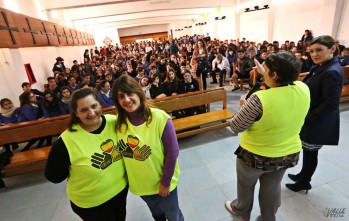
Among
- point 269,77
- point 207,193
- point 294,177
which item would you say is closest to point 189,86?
point 207,193

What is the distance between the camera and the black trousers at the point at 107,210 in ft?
4.20

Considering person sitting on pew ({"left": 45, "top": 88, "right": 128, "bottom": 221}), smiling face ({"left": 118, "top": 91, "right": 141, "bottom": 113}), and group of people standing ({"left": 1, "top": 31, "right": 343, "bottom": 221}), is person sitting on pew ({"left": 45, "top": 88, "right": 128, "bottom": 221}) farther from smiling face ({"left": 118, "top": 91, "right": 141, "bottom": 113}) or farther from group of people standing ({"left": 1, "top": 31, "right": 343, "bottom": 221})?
smiling face ({"left": 118, "top": 91, "right": 141, "bottom": 113})

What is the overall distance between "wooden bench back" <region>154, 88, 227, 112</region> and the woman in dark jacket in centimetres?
193

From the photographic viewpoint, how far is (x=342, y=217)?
1837 millimetres

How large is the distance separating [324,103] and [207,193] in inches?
58.1

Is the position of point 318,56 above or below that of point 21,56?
below

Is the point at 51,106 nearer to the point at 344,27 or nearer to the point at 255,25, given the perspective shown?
the point at 344,27

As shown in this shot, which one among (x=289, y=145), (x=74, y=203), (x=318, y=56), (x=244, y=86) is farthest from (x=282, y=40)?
(x=74, y=203)

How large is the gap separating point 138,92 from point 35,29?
743cm

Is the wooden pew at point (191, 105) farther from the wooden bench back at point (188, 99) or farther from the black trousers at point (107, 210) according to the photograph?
the black trousers at point (107, 210)

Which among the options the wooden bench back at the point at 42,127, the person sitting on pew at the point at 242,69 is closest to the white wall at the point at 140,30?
the person sitting on pew at the point at 242,69

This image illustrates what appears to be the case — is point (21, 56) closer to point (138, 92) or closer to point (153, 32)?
point (138, 92)

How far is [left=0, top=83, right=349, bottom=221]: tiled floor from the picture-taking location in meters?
1.99

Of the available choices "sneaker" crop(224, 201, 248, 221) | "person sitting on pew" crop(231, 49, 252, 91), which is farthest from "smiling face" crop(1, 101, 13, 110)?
"person sitting on pew" crop(231, 49, 252, 91)
